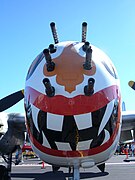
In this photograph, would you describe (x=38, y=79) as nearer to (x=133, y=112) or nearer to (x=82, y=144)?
(x=82, y=144)

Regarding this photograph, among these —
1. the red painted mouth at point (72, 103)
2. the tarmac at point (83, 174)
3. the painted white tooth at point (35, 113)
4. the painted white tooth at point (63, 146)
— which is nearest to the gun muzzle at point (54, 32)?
the red painted mouth at point (72, 103)

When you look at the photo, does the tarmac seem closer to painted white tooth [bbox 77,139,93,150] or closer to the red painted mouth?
painted white tooth [bbox 77,139,93,150]

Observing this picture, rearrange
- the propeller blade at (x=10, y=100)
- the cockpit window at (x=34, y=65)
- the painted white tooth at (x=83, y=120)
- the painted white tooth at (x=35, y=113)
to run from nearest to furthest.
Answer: the painted white tooth at (x=83, y=120) < the painted white tooth at (x=35, y=113) < the cockpit window at (x=34, y=65) < the propeller blade at (x=10, y=100)

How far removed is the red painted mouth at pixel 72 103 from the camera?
5.28 metres

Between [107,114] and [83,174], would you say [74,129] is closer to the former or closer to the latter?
[107,114]

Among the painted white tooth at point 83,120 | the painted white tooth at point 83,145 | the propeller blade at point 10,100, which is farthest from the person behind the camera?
the propeller blade at point 10,100

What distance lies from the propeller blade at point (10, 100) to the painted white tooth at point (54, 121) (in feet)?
13.2

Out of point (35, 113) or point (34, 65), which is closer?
point (35, 113)

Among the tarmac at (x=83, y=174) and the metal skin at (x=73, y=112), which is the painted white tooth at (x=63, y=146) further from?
the tarmac at (x=83, y=174)

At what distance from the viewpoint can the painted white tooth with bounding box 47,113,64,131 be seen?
5.30 m

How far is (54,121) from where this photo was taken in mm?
5324

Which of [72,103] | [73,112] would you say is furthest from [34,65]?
[73,112]

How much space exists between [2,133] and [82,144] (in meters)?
4.66

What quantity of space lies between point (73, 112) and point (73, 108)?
0.07m
